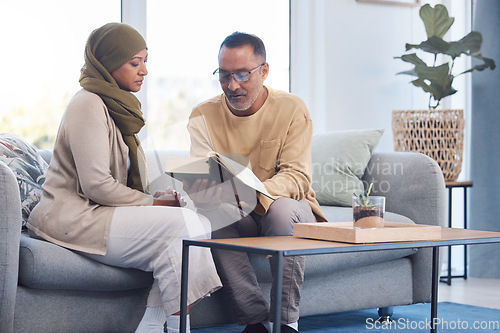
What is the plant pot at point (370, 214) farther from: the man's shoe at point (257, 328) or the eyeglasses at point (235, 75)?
the eyeglasses at point (235, 75)

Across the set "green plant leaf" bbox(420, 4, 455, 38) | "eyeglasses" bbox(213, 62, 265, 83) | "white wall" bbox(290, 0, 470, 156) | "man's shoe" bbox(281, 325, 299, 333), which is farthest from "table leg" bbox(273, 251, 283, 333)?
"green plant leaf" bbox(420, 4, 455, 38)

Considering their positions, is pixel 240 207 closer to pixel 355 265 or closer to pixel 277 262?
pixel 355 265

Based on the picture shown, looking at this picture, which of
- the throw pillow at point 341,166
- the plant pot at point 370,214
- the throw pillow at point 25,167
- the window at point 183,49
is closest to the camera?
the plant pot at point 370,214

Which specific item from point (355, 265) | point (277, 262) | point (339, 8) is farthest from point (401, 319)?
point (339, 8)

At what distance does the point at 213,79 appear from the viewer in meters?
3.80

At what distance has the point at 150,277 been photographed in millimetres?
2127

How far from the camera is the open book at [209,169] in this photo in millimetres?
1826

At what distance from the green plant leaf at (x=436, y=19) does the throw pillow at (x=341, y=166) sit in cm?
94

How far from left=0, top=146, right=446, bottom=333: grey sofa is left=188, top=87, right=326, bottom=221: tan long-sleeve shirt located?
324 millimetres

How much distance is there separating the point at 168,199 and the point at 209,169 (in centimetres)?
28

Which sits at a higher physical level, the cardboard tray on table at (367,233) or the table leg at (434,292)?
the cardboard tray on table at (367,233)

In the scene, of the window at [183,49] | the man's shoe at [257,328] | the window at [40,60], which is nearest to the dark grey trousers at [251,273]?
the man's shoe at [257,328]

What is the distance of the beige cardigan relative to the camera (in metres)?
1.99

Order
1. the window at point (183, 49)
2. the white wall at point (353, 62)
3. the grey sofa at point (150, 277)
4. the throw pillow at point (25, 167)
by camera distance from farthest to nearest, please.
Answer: the white wall at point (353, 62)
the window at point (183, 49)
the throw pillow at point (25, 167)
the grey sofa at point (150, 277)
